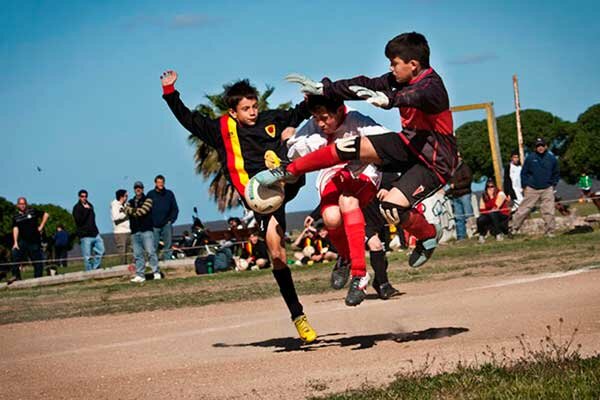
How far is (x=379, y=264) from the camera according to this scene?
41.5 feet

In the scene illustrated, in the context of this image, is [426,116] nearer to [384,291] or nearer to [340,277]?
[340,277]

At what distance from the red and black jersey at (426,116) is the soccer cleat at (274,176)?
0.77 metres

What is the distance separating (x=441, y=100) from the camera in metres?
8.12

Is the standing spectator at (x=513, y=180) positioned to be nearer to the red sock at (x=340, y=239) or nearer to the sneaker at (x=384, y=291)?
the sneaker at (x=384, y=291)

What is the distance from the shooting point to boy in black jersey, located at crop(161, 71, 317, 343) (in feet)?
30.5

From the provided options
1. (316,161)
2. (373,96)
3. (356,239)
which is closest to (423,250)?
(356,239)

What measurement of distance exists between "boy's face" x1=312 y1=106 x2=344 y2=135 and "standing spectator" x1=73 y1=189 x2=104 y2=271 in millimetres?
16550

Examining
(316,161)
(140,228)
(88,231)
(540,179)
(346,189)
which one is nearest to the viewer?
(316,161)

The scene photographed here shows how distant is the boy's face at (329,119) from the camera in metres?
8.97

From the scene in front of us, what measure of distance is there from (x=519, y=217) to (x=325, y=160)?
→ 1546cm

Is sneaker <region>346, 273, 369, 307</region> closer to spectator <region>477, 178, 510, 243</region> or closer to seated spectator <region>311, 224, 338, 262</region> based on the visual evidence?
seated spectator <region>311, 224, 338, 262</region>

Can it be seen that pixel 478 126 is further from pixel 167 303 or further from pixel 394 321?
pixel 394 321

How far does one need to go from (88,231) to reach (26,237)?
160 centimetres

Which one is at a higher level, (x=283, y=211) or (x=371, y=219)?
(x=283, y=211)
